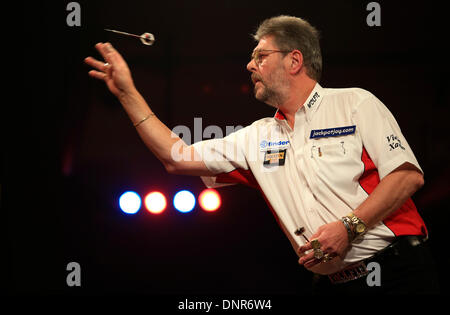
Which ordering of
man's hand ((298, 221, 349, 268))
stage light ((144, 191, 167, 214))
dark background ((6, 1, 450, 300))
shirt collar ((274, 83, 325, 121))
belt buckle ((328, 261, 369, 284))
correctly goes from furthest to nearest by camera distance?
1. stage light ((144, 191, 167, 214))
2. dark background ((6, 1, 450, 300))
3. shirt collar ((274, 83, 325, 121))
4. belt buckle ((328, 261, 369, 284))
5. man's hand ((298, 221, 349, 268))

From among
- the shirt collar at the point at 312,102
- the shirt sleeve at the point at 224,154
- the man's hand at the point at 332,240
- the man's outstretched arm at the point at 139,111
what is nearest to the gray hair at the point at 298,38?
the shirt collar at the point at 312,102

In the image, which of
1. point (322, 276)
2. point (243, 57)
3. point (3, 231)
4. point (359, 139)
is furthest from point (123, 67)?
point (3, 231)

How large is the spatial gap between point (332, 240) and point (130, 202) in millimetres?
2035

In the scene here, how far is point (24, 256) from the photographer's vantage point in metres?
3.03

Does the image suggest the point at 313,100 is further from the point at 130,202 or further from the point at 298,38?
the point at 130,202

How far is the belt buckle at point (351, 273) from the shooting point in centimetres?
165

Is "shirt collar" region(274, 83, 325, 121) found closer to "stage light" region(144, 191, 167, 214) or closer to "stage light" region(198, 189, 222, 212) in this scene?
"stage light" region(198, 189, 222, 212)

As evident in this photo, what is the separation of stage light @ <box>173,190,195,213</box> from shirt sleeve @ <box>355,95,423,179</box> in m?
1.76

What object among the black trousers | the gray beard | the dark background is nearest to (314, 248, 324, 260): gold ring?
the black trousers

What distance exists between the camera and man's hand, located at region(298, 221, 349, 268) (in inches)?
60.4

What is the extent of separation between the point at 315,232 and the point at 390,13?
6.08 feet

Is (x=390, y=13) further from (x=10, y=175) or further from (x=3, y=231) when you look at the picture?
(x=3, y=231)

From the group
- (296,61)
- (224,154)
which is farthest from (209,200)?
(296,61)

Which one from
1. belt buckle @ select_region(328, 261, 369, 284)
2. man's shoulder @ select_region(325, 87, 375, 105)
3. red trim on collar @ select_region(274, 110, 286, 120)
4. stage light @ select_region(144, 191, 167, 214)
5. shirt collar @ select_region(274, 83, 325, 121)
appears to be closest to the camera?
belt buckle @ select_region(328, 261, 369, 284)
